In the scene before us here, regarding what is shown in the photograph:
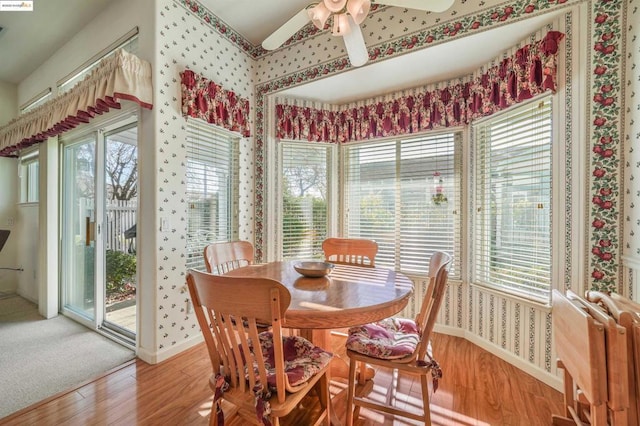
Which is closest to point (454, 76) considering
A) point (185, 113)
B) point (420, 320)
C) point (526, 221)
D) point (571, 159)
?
point (571, 159)

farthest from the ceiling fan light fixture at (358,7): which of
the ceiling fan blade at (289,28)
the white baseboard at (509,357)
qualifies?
the white baseboard at (509,357)

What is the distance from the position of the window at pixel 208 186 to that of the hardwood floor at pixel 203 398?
894 mm

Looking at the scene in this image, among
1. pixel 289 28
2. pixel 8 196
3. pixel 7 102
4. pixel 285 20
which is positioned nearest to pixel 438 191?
pixel 289 28

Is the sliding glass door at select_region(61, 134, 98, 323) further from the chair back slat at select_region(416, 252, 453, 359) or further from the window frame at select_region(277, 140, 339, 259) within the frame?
the chair back slat at select_region(416, 252, 453, 359)

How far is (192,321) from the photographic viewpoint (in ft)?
7.94

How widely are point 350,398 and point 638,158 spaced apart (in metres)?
2.07

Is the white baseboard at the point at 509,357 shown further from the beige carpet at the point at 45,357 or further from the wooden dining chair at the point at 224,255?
the beige carpet at the point at 45,357

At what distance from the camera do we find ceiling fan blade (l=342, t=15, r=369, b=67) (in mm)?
1618

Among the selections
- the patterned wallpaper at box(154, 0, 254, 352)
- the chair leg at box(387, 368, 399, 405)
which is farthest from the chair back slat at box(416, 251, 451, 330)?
the patterned wallpaper at box(154, 0, 254, 352)

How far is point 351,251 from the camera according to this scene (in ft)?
8.06

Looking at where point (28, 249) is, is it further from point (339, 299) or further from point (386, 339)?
point (386, 339)

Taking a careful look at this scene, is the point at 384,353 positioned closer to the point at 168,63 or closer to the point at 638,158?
the point at 638,158

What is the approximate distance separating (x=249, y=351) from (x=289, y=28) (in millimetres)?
1859

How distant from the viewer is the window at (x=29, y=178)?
11.8 feet
